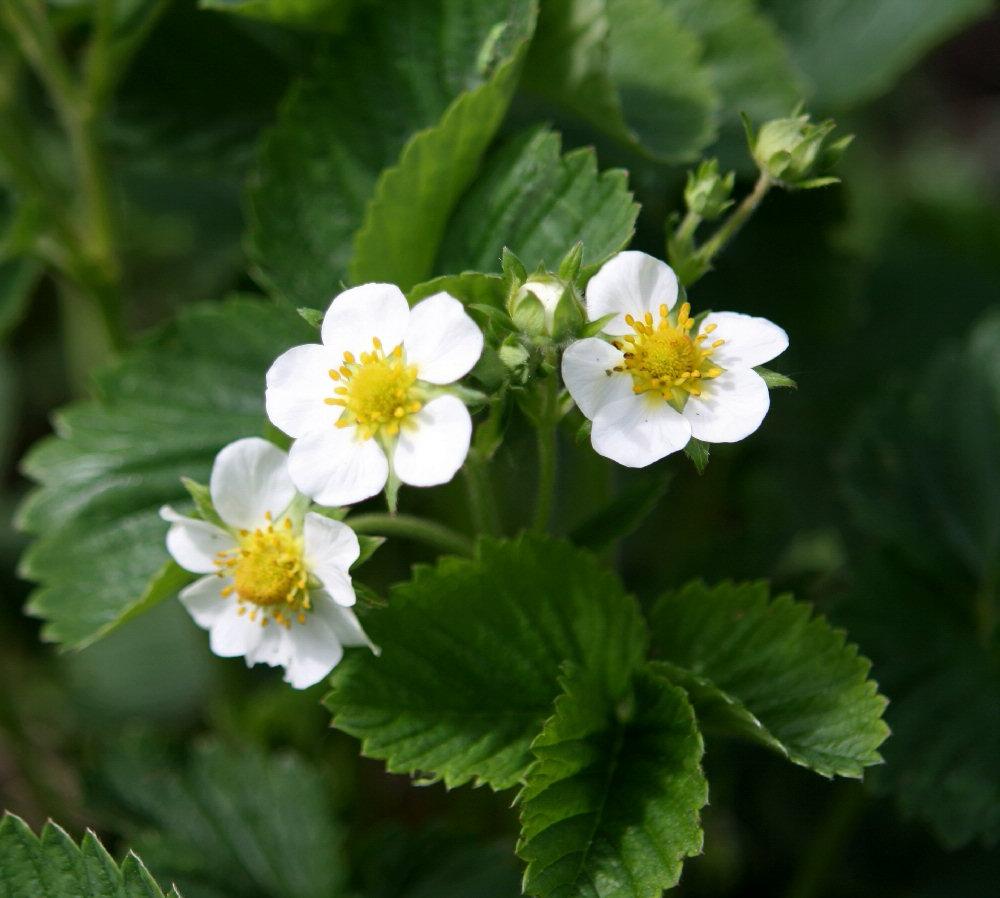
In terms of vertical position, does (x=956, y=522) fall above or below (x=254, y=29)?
below

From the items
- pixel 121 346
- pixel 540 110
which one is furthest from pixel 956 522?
pixel 121 346

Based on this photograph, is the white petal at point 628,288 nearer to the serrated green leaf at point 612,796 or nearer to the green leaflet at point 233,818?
the serrated green leaf at point 612,796

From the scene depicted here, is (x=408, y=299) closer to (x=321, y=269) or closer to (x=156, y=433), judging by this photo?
(x=321, y=269)

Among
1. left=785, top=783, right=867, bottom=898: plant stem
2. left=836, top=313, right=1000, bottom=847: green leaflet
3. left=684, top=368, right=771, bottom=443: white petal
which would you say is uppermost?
left=684, top=368, right=771, bottom=443: white petal

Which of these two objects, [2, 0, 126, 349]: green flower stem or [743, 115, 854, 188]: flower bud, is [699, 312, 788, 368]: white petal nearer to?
[743, 115, 854, 188]: flower bud

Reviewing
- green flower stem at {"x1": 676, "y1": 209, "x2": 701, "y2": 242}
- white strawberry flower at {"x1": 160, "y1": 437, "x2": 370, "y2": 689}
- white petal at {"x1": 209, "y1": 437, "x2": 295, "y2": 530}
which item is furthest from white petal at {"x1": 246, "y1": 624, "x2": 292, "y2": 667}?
green flower stem at {"x1": 676, "y1": 209, "x2": 701, "y2": 242}

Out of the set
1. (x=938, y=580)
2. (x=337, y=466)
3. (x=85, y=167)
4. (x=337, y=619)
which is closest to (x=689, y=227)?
(x=337, y=466)
